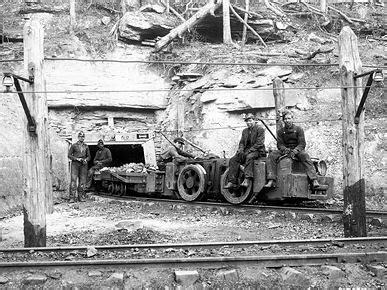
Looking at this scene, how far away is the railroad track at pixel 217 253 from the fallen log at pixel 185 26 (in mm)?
15640

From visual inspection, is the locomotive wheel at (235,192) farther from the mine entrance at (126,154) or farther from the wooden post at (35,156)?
the mine entrance at (126,154)

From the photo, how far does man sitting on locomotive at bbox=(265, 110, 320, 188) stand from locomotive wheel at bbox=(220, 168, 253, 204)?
675 millimetres

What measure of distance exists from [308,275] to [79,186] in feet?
33.6

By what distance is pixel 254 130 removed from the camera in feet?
36.5

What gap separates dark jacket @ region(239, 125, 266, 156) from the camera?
36.4 feet

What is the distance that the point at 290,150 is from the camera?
10.6 metres

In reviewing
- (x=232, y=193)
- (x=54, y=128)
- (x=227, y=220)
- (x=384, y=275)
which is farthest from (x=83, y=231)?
(x=54, y=128)

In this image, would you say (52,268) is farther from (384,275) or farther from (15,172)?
(15,172)

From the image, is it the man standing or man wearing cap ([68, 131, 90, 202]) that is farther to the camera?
man wearing cap ([68, 131, 90, 202])

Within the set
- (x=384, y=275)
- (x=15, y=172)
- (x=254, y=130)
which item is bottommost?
(x=384, y=275)

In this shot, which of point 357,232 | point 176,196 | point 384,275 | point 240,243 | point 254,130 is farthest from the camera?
point 176,196

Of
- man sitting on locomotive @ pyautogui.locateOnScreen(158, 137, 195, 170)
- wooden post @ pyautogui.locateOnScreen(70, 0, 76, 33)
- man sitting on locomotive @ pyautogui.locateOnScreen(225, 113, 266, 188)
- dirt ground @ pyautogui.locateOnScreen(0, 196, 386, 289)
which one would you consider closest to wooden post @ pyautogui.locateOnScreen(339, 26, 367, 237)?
dirt ground @ pyautogui.locateOnScreen(0, 196, 386, 289)

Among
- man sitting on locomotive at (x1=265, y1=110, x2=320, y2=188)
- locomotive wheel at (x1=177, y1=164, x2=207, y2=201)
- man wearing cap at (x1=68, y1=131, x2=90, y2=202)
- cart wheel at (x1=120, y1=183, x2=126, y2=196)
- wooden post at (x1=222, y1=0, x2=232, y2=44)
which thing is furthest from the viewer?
wooden post at (x1=222, y1=0, x2=232, y2=44)

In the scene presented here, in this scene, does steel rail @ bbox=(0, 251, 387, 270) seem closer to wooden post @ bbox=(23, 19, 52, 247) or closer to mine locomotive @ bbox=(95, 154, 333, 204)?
wooden post @ bbox=(23, 19, 52, 247)
